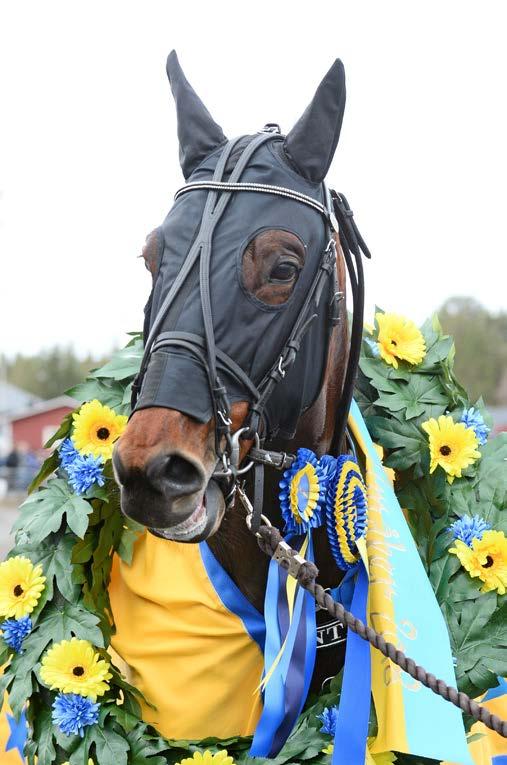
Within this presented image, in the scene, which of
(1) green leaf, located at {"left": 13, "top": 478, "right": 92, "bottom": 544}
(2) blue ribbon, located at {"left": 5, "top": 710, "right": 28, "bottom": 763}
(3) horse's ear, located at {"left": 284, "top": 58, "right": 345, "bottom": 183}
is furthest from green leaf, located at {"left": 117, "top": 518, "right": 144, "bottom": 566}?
(3) horse's ear, located at {"left": 284, "top": 58, "right": 345, "bottom": 183}

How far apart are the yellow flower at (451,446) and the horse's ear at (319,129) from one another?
3.76 ft

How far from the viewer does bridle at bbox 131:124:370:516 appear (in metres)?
2.13

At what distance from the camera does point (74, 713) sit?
9.11ft

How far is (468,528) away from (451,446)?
310 millimetres

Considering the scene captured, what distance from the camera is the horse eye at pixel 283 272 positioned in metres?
2.26

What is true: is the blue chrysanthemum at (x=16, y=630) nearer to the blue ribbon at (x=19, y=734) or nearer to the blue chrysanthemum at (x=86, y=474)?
the blue ribbon at (x=19, y=734)

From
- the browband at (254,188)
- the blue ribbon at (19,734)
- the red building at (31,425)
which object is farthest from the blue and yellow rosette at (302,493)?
the red building at (31,425)

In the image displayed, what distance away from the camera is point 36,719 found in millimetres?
2920

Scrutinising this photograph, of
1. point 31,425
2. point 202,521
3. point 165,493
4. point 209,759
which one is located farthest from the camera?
point 31,425

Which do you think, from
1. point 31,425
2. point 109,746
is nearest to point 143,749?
point 109,746

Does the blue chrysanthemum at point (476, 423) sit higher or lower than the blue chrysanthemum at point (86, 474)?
higher

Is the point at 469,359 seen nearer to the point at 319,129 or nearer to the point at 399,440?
the point at 399,440

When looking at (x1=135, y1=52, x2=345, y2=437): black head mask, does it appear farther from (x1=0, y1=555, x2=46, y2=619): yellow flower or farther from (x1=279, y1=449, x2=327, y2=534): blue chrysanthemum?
(x1=0, y1=555, x2=46, y2=619): yellow flower

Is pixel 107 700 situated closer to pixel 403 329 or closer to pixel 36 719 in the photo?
pixel 36 719
